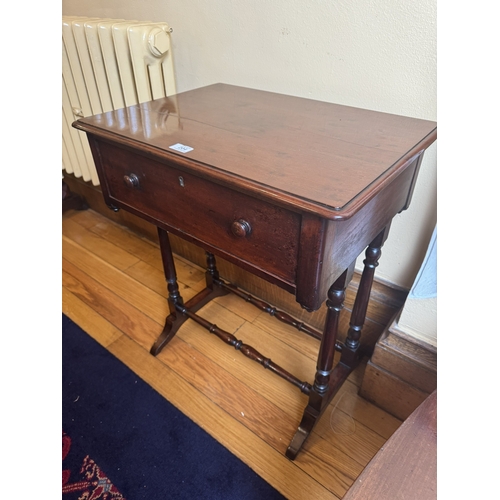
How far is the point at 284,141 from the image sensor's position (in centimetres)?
70

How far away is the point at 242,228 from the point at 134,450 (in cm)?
78

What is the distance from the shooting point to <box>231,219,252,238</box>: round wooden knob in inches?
25.4

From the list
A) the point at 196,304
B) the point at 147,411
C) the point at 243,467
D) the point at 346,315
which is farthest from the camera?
the point at 196,304

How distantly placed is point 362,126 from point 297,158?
222 mm

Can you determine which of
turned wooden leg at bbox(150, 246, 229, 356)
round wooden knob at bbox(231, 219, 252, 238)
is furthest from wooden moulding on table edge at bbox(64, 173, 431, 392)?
round wooden knob at bbox(231, 219, 252, 238)

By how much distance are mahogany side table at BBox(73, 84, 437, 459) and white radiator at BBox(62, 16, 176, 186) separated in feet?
1.13

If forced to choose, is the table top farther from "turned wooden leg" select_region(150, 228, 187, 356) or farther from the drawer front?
"turned wooden leg" select_region(150, 228, 187, 356)

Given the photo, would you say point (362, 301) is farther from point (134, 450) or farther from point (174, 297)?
point (134, 450)

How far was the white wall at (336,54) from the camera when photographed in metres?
0.82

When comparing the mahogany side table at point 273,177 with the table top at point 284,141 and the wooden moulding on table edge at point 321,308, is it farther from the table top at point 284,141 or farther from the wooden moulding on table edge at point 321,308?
the wooden moulding on table edge at point 321,308

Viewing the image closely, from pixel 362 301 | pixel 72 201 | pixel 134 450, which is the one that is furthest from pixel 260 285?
pixel 72 201
